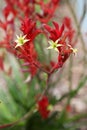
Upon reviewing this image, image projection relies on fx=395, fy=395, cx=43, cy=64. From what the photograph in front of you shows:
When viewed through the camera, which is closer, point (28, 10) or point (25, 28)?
point (25, 28)

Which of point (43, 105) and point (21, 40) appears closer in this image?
point (21, 40)

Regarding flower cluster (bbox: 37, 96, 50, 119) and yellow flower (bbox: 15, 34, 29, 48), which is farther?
flower cluster (bbox: 37, 96, 50, 119)

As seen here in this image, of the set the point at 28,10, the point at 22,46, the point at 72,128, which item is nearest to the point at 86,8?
the point at 28,10

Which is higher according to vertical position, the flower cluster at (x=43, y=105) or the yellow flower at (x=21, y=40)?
the flower cluster at (x=43, y=105)

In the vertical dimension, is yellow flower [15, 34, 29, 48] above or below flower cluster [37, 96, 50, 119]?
below

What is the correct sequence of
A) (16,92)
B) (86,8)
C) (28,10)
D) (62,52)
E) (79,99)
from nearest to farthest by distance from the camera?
(62,52)
(28,10)
(86,8)
(16,92)
(79,99)

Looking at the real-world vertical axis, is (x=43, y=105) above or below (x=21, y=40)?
above

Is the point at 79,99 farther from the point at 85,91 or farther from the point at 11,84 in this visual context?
the point at 11,84

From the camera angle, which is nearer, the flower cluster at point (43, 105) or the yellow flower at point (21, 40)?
the yellow flower at point (21, 40)

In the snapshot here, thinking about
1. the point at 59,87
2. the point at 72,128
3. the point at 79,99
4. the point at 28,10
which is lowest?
the point at 72,128

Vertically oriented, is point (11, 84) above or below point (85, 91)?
below

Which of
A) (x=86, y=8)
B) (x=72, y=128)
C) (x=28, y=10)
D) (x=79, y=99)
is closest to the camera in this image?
(x=28, y=10)
